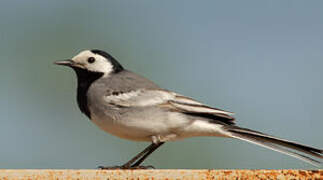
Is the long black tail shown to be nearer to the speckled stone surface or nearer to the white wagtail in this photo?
the white wagtail

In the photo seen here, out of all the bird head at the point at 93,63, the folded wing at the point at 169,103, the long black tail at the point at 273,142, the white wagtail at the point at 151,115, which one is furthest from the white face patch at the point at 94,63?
the long black tail at the point at 273,142

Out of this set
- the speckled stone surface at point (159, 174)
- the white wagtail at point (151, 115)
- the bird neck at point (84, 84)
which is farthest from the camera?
the bird neck at point (84, 84)

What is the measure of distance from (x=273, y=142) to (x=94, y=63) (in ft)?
5.74

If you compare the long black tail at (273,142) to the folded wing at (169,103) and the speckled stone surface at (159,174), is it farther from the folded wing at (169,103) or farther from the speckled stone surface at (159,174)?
the speckled stone surface at (159,174)

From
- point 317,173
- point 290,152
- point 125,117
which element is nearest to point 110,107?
point 125,117

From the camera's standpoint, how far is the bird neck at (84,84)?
14.1ft

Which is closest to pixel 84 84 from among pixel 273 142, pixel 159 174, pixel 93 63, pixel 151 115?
pixel 93 63

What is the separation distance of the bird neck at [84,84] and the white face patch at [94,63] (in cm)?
4

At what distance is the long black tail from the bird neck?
1.11m

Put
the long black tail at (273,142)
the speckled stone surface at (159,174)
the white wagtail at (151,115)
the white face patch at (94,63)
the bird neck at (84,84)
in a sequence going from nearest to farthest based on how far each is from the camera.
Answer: the speckled stone surface at (159,174) < the long black tail at (273,142) < the white wagtail at (151,115) < the bird neck at (84,84) < the white face patch at (94,63)

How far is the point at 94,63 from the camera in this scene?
15.5 ft

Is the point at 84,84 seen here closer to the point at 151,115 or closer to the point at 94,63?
the point at 94,63

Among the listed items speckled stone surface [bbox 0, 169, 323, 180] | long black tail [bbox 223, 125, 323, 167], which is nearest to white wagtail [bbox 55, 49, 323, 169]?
long black tail [bbox 223, 125, 323, 167]

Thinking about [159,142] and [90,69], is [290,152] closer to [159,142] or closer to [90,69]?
[159,142]
